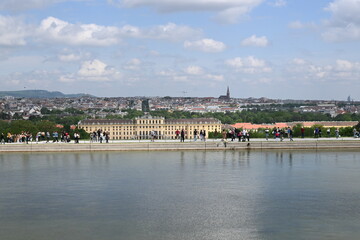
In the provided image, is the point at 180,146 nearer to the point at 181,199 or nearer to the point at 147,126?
the point at 181,199

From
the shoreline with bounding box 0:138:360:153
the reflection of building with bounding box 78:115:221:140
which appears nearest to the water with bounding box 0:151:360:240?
the shoreline with bounding box 0:138:360:153

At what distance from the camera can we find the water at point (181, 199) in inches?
610

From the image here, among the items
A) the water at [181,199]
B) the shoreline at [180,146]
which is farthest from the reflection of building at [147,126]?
the water at [181,199]

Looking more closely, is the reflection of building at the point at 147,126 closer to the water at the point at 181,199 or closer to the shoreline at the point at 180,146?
the shoreline at the point at 180,146

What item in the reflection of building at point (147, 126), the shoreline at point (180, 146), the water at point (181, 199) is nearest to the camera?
the water at point (181, 199)

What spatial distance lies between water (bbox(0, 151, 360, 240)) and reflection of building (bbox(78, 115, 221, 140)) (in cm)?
9701

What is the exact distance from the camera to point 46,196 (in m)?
19.8

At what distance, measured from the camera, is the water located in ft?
50.8

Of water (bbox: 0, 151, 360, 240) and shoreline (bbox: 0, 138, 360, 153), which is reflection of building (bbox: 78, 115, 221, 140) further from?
water (bbox: 0, 151, 360, 240)

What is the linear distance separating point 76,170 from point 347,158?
13.5m

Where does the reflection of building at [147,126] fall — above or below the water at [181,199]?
above

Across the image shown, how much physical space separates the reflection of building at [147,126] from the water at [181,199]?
97009 millimetres

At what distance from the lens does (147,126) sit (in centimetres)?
13350

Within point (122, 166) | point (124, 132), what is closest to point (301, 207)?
point (122, 166)
